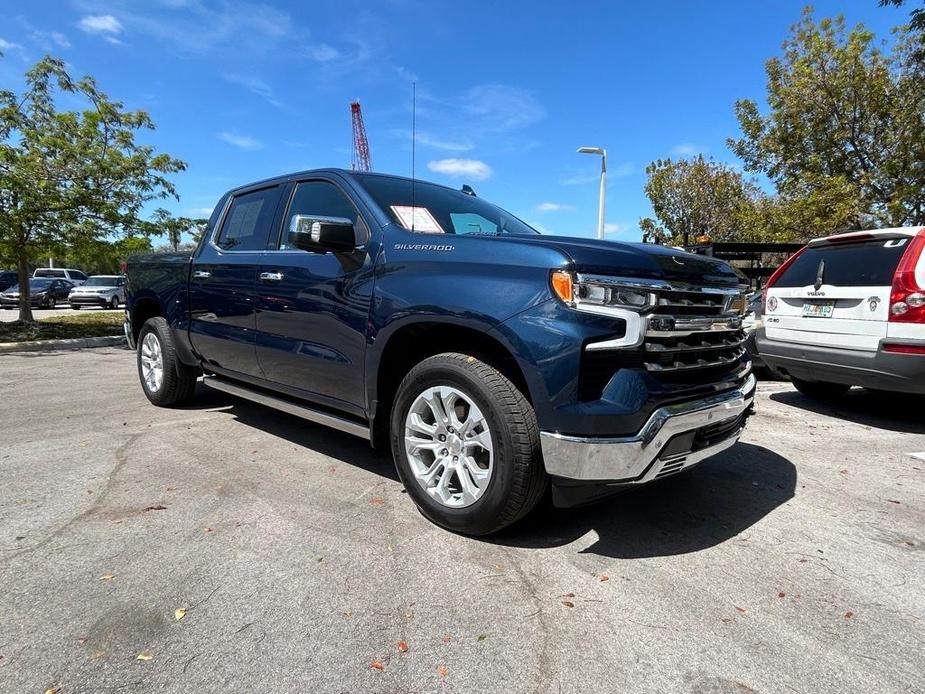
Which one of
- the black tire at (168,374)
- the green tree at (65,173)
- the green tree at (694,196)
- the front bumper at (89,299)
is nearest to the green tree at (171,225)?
the green tree at (65,173)

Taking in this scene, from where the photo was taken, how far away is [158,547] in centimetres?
275

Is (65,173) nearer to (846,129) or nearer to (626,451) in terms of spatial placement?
(626,451)

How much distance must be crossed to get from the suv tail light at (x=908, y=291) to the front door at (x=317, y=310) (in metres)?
4.52

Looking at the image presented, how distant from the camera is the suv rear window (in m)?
5.05

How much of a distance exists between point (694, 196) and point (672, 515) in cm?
3038

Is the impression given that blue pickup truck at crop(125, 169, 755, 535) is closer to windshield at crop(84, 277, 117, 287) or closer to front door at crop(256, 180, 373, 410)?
front door at crop(256, 180, 373, 410)

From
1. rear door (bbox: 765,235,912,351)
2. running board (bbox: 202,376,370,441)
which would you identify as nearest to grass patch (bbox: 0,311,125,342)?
running board (bbox: 202,376,370,441)

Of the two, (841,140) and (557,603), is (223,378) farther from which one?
(841,140)

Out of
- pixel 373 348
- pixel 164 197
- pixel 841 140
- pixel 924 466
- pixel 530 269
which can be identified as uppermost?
pixel 841 140

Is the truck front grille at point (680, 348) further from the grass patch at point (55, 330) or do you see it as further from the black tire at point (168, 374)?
the grass patch at point (55, 330)

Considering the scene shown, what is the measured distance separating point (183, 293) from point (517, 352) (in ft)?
11.9

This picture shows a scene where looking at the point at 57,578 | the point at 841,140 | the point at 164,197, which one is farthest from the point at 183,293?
the point at 841,140

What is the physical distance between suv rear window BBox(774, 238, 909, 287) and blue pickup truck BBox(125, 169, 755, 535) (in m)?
2.75

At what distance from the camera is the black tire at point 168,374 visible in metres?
5.21
